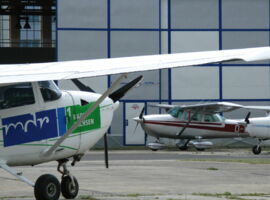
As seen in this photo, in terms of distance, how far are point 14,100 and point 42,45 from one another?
51695mm

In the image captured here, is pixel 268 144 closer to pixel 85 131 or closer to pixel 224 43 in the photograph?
pixel 224 43

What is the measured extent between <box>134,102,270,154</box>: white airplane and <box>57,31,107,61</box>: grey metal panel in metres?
4.59

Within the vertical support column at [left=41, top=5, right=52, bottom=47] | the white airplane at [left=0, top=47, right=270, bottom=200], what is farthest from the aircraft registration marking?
the vertical support column at [left=41, top=5, right=52, bottom=47]

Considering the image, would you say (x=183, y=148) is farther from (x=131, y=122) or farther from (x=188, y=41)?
(x=188, y=41)

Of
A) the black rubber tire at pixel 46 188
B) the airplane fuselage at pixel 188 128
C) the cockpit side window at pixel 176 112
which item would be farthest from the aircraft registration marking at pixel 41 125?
the cockpit side window at pixel 176 112

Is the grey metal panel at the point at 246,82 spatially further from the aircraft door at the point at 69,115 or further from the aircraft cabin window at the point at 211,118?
the aircraft door at the point at 69,115

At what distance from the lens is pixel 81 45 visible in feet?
127

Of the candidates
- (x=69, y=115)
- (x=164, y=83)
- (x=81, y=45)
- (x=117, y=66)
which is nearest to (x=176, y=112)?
(x=164, y=83)

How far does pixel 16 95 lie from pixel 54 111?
73cm

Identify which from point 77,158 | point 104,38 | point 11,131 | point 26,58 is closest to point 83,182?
point 77,158

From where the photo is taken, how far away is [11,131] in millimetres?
10203

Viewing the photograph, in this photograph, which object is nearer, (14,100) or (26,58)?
(14,100)

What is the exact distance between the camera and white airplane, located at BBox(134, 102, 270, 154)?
117 ft

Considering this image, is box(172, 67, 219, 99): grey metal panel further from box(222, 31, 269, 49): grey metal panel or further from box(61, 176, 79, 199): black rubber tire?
box(61, 176, 79, 199): black rubber tire
